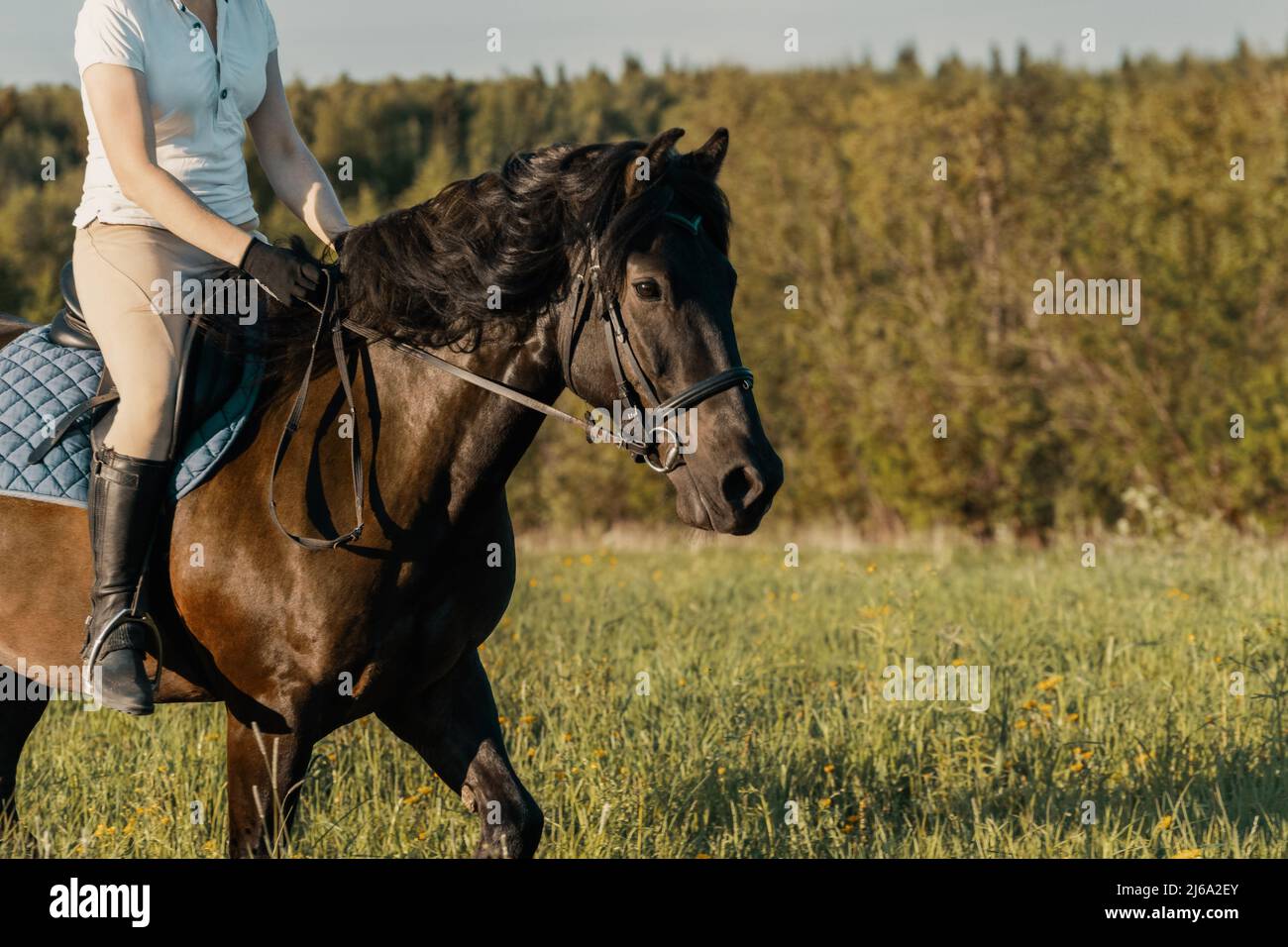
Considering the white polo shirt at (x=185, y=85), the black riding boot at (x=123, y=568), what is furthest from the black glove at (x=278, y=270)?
the black riding boot at (x=123, y=568)

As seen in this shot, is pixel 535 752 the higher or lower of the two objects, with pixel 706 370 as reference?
lower

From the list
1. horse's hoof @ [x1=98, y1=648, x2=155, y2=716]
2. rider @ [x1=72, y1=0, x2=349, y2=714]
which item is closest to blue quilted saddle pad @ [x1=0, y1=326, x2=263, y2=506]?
rider @ [x1=72, y1=0, x2=349, y2=714]

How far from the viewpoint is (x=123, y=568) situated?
3748 millimetres

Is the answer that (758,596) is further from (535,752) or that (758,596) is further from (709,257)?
(709,257)

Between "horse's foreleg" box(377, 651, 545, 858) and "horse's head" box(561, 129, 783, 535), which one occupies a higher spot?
"horse's head" box(561, 129, 783, 535)

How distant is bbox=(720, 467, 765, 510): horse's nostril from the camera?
3164 mm

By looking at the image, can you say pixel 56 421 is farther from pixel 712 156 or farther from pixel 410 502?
pixel 712 156

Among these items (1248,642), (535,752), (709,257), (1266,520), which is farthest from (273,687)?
(1266,520)

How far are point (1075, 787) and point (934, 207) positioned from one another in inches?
1178

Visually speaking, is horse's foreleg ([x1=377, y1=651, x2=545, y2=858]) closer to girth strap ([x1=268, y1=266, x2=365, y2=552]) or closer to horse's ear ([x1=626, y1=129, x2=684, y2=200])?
girth strap ([x1=268, y1=266, x2=365, y2=552])

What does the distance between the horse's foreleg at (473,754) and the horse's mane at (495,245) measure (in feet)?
3.36

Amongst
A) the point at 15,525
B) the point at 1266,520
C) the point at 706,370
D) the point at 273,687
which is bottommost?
the point at 1266,520

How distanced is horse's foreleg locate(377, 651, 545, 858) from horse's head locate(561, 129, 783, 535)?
107 centimetres
